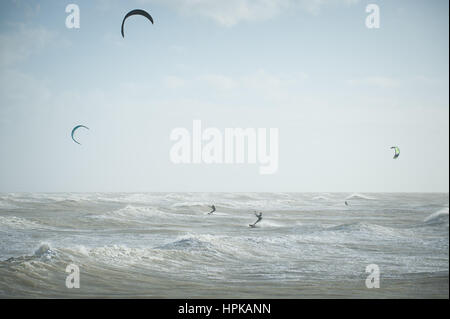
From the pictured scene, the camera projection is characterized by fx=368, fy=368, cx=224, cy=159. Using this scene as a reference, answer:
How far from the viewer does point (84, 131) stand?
7.86 metres

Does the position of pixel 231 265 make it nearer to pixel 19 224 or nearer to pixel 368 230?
pixel 368 230

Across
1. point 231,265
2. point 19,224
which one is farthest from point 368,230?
point 19,224

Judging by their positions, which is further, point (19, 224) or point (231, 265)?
point (19, 224)

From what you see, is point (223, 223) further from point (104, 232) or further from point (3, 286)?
point (3, 286)

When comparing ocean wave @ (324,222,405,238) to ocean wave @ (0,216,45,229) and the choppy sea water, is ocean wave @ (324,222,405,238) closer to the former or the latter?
the choppy sea water

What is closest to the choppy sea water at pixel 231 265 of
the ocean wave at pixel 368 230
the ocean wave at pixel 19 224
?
the ocean wave at pixel 368 230

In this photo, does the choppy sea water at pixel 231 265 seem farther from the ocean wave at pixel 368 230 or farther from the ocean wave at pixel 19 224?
the ocean wave at pixel 19 224

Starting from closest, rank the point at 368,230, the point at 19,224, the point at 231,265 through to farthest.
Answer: the point at 231,265 < the point at 368,230 < the point at 19,224

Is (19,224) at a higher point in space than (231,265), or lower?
higher

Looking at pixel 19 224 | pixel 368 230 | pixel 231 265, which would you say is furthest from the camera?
pixel 19 224

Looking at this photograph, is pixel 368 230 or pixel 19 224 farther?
pixel 19 224
